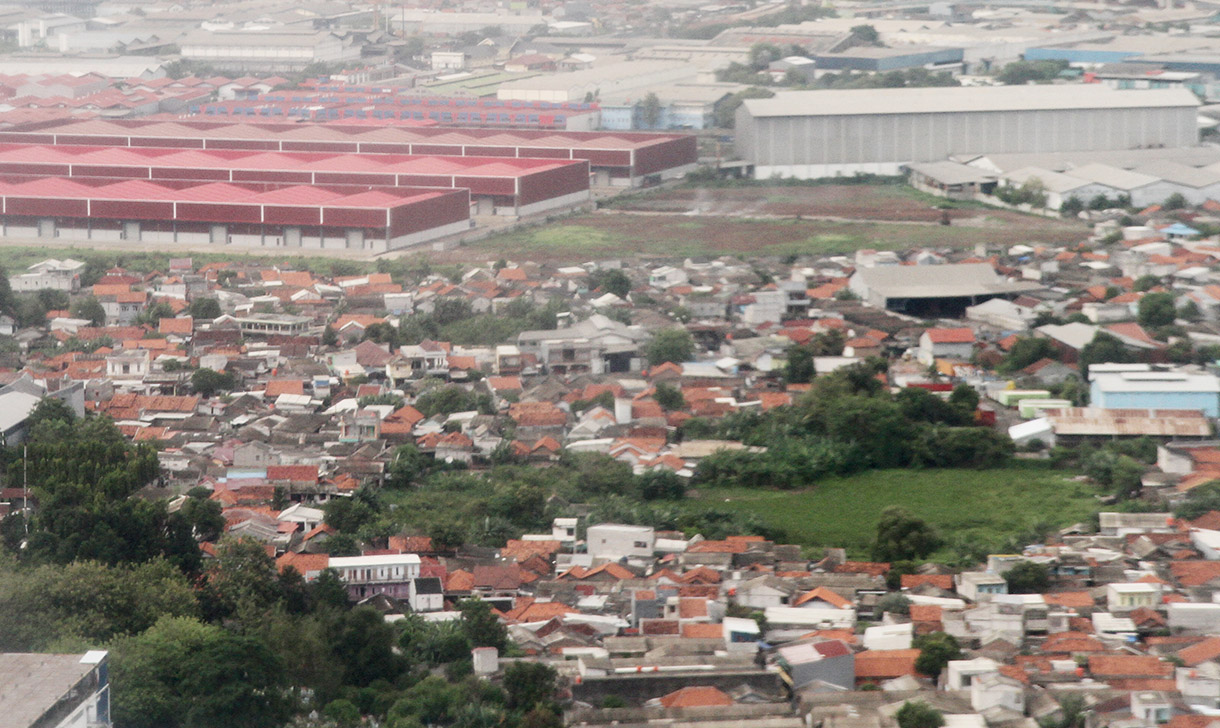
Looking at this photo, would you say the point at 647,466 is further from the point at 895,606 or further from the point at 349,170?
the point at 349,170

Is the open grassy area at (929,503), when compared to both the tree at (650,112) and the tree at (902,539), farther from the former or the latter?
the tree at (650,112)

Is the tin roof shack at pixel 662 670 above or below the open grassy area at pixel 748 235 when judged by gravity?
below

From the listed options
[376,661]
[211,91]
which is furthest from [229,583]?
[211,91]

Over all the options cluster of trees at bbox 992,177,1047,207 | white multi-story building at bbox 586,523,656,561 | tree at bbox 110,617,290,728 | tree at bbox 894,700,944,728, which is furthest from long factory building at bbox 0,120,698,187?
tree at bbox 894,700,944,728

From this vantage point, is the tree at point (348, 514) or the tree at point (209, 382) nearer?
the tree at point (348, 514)

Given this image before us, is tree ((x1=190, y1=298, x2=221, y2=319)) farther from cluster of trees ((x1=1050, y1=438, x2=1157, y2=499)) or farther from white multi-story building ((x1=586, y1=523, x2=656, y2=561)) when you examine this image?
cluster of trees ((x1=1050, y1=438, x2=1157, y2=499))

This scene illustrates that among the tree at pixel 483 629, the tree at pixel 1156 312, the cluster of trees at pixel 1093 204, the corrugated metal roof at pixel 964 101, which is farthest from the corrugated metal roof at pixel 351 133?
the tree at pixel 483 629

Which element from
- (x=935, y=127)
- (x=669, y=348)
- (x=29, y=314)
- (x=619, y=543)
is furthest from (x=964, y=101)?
(x=619, y=543)
